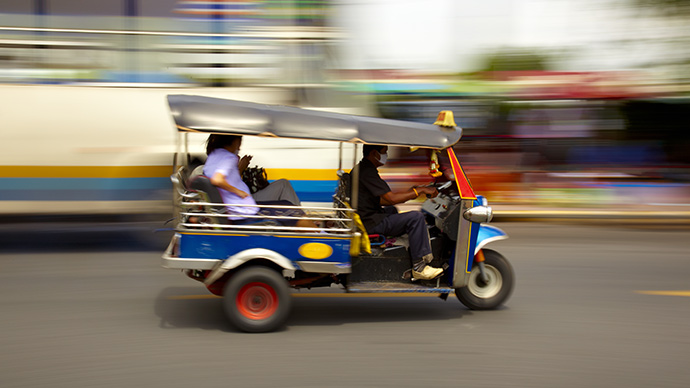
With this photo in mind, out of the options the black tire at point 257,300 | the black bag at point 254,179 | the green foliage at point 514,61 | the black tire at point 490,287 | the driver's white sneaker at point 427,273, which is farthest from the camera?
the green foliage at point 514,61

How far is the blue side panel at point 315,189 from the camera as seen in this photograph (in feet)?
25.5

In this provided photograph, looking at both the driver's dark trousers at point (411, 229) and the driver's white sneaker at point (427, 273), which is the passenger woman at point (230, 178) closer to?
the driver's dark trousers at point (411, 229)

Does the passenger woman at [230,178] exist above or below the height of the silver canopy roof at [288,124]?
below

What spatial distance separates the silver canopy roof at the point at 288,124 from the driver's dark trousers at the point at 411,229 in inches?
23.0

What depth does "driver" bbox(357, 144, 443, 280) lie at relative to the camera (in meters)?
5.27

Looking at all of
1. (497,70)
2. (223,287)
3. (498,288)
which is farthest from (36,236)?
(497,70)

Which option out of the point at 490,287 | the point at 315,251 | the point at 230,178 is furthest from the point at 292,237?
the point at 490,287

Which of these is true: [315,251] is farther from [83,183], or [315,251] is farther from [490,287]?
[83,183]

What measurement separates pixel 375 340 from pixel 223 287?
4.00 ft

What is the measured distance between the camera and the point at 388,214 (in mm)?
5535

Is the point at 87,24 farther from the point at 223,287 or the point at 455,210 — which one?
the point at 455,210

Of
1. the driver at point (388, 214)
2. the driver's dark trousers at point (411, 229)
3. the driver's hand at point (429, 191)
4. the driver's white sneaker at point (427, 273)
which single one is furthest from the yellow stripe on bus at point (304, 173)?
the driver's white sneaker at point (427, 273)

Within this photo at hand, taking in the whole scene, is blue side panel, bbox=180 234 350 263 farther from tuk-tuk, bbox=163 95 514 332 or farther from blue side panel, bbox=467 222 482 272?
blue side panel, bbox=467 222 482 272

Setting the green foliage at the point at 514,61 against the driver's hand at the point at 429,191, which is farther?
the green foliage at the point at 514,61
